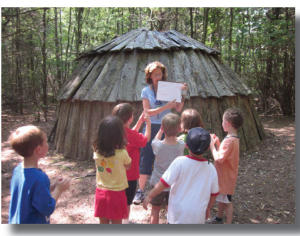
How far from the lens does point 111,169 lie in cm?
237

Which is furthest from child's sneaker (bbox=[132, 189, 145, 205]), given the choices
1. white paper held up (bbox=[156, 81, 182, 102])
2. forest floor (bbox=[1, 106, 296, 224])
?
white paper held up (bbox=[156, 81, 182, 102])

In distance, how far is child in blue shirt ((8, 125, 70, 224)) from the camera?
6.11 ft

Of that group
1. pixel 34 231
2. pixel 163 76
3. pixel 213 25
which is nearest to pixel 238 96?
pixel 163 76

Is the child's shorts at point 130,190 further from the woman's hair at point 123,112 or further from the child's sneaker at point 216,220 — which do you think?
the child's sneaker at point 216,220

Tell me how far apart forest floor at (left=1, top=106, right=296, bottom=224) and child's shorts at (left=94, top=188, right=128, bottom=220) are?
1.20 m

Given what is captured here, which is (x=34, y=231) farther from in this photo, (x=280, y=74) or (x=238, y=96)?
(x=280, y=74)

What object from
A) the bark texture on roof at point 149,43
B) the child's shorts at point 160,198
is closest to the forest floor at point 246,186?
the child's shorts at point 160,198

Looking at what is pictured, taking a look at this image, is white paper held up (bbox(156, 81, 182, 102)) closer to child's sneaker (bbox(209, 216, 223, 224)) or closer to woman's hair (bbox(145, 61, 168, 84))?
woman's hair (bbox(145, 61, 168, 84))

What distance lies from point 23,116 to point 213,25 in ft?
31.4

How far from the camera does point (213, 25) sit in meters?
11.9

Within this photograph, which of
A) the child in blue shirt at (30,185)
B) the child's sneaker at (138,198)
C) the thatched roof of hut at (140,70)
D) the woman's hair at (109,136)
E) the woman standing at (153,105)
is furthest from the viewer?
the thatched roof of hut at (140,70)

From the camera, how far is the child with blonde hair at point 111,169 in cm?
Result: 231

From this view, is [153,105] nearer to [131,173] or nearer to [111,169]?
[131,173]

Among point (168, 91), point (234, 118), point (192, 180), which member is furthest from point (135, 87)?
point (192, 180)
